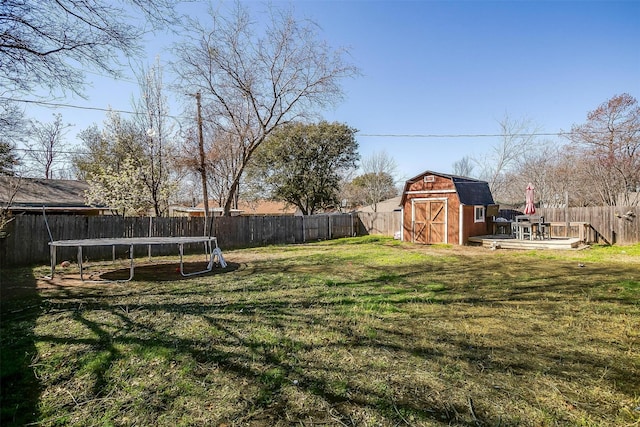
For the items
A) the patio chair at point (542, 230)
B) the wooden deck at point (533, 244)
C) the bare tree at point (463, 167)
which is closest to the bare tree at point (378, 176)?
the bare tree at point (463, 167)

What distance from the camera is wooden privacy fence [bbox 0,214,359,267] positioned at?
8438 millimetres

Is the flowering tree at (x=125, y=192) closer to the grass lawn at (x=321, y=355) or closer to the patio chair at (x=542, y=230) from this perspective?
the grass lawn at (x=321, y=355)

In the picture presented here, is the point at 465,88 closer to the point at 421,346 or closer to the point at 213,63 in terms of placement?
the point at 213,63

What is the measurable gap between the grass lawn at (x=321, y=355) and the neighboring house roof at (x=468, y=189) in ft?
25.5

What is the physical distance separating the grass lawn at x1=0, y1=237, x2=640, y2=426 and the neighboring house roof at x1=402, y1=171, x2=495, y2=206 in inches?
306

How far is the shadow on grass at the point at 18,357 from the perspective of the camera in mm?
2057

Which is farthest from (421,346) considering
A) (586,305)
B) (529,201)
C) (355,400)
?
(529,201)

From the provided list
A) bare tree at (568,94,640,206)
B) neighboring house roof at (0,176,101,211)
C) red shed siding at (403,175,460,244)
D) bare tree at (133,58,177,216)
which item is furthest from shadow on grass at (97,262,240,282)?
bare tree at (568,94,640,206)

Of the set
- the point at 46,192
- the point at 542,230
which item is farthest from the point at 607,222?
the point at 46,192

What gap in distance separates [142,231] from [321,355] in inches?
388

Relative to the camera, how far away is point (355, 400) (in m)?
2.16

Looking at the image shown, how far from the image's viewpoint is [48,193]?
15.5m

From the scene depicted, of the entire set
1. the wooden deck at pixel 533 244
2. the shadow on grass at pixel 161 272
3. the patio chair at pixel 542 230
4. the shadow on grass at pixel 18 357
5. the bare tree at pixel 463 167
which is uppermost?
the bare tree at pixel 463 167

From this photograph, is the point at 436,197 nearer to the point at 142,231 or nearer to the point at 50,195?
the point at 142,231
